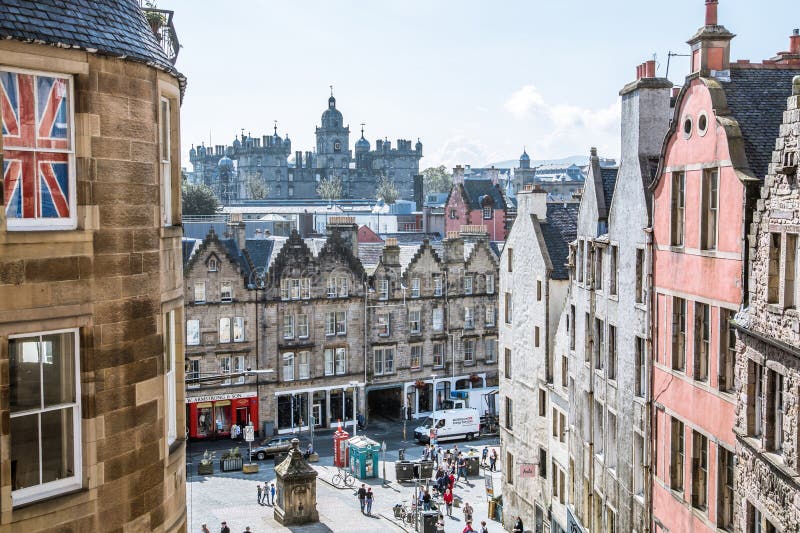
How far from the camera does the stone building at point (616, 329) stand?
23984mm

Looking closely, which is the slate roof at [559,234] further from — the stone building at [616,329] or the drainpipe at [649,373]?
the drainpipe at [649,373]

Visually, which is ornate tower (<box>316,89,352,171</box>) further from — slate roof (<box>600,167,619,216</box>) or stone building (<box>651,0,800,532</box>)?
stone building (<box>651,0,800,532</box>)

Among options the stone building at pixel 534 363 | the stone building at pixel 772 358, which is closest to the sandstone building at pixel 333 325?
the stone building at pixel 534 363

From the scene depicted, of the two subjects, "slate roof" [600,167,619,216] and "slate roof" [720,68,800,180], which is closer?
"slate roof" [720,68,800,180]

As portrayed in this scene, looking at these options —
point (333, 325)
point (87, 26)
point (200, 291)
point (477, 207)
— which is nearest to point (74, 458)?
point (87, 26)

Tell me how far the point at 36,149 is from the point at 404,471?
125 feet

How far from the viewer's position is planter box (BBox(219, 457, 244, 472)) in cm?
4759

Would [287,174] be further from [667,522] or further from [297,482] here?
[667,522]

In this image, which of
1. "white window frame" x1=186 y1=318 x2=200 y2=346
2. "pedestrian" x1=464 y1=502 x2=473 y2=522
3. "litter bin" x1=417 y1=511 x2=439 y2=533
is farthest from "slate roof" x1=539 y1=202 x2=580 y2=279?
"white window frame" x1=186 y1=318 x2=200 y2=346

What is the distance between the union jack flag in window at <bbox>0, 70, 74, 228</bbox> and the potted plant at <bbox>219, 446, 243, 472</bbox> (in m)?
39.5

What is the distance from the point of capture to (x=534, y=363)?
37.0m

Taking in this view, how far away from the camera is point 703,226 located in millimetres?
19969

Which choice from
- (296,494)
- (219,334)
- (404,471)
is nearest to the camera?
(296,494)

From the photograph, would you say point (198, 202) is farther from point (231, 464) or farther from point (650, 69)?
point (650, 69)
